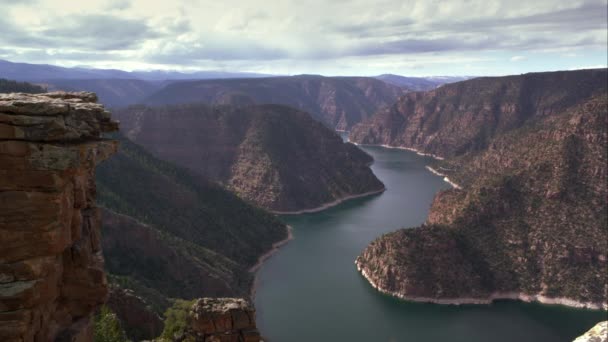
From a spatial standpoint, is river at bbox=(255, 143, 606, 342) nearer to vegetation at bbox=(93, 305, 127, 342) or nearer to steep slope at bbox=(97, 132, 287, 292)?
steep slope at bbox=(97, 132, 287, 292)

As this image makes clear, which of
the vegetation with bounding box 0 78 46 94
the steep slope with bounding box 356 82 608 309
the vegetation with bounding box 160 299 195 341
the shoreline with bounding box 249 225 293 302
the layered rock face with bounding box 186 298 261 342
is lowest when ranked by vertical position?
the shoreline with bounding box 249 225 293 302

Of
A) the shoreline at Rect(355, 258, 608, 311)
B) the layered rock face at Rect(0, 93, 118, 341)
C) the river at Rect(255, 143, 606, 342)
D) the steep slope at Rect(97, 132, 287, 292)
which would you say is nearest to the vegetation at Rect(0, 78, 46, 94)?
the steep slope at Rect(97, 132, 287, 292)

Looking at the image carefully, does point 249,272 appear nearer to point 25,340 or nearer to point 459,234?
point 459,234

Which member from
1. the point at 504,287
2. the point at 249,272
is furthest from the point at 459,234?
the point at 249,272

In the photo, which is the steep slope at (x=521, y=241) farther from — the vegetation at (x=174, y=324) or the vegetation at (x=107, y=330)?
the vegetation at (x=107, y=330)

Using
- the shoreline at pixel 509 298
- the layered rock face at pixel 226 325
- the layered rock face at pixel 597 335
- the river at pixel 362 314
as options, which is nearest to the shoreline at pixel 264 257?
the river at pixel 362 314

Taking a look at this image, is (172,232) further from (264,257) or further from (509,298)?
(509,298)

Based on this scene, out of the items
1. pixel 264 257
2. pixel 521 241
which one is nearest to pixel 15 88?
pixel 264 257
